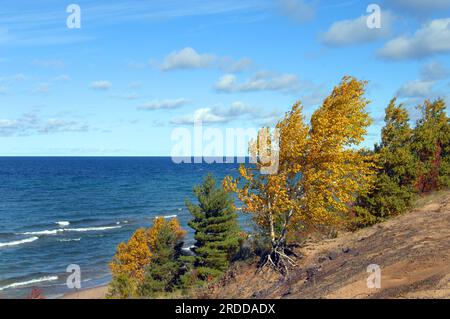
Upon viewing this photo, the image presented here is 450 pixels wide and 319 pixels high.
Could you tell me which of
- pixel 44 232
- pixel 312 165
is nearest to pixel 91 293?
pixel 312 165

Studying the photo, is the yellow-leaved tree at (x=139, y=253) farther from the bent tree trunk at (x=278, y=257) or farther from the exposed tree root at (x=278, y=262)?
the bent tree trunk at (x=278, y=257)

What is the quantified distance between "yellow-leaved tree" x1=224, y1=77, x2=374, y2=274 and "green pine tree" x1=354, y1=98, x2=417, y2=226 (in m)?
5.54

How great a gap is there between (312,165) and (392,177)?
8.20 m

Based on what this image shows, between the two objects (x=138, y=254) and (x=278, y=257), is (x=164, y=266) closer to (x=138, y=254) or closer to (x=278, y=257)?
(x=138, y=254)

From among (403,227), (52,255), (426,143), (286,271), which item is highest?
(426,143)

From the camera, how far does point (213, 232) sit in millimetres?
35406

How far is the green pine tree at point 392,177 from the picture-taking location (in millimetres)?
24344

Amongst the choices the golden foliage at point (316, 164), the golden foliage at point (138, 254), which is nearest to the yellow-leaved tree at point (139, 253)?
the golden foliage at point (138, 254)

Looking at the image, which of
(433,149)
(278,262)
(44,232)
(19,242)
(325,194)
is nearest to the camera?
(325,194)

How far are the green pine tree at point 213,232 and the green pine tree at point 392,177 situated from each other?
12.2 m

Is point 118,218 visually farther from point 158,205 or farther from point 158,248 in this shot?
point 158,248

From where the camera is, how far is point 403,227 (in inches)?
810
